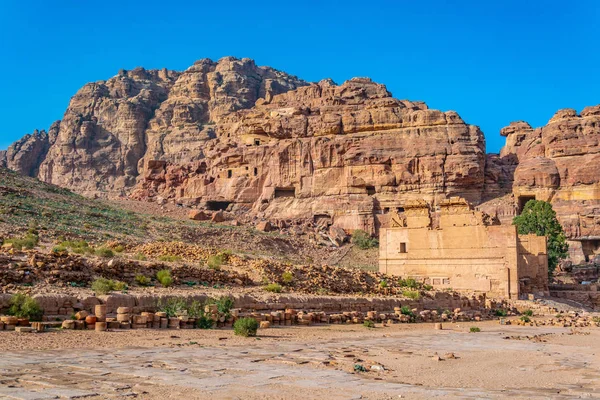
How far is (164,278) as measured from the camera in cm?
2003

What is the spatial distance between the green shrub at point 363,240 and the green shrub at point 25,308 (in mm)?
41785

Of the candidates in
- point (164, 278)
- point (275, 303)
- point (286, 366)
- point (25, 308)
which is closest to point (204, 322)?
point (275, 303)

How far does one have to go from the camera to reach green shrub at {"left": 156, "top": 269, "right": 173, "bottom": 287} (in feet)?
65.4

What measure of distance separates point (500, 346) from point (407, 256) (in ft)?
49.7

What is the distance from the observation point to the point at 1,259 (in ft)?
57.8

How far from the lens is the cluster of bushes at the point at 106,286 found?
1686 centimetres

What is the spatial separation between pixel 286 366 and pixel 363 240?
→ 150ft

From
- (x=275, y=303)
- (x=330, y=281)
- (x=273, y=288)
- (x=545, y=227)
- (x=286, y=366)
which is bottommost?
(x=286, y=366)

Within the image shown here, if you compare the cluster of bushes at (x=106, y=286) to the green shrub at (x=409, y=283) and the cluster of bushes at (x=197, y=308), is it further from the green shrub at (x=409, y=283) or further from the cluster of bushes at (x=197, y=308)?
the green shrub at (x=409, y=283)

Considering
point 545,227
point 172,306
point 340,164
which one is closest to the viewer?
point 172,306

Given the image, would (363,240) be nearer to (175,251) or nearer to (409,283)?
(409,283)

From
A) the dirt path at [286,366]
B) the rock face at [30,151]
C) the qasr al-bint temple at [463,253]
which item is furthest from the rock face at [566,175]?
the rock face at [30,151]

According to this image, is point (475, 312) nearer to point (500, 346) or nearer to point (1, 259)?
point (500, 346)

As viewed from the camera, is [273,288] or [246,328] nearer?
[246,328]
